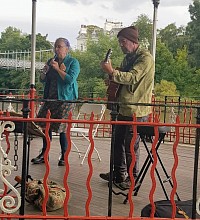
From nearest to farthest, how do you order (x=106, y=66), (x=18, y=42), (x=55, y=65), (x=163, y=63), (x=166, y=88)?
(x=106, y=66)
(x=55, y=65)
(x=166, y=88)
(x=163, y=63)
(x=18, y=42)

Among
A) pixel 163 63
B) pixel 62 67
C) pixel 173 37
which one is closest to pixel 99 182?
pixel 62 67

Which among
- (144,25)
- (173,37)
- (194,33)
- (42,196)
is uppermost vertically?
(144,25)

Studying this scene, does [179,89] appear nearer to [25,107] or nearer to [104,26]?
[104,26]

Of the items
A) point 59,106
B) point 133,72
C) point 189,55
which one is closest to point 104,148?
point 59,106

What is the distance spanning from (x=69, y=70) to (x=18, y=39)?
37.3 metres

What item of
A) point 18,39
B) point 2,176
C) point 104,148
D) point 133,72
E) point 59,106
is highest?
point 18,39

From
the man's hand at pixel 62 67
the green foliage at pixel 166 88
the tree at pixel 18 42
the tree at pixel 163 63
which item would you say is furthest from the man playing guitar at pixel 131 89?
the tree at pixel 18 42

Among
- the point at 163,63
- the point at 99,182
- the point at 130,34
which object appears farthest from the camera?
the point at 163,63

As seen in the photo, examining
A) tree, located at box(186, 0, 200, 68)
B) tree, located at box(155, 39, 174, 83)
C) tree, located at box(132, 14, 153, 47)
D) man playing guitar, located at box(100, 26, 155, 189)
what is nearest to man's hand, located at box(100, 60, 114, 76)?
man playing guitar, located at box(100, 26, 155, 189)

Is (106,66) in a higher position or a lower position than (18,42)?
lower

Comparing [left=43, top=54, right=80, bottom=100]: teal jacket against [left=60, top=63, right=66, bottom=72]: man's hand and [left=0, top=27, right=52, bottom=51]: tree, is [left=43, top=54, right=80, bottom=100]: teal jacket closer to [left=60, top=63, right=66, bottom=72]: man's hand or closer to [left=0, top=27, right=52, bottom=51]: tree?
[left=60, top=63, right=66, bottom=72]: man's hand

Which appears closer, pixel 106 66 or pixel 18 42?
pixel 106 66

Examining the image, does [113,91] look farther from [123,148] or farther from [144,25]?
[144,25]

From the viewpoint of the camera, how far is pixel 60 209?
3.84m
